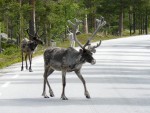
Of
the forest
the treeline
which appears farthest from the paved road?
the treeline

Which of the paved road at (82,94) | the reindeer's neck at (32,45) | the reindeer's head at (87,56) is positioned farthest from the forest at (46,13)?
the reindeer's head at (87,56)

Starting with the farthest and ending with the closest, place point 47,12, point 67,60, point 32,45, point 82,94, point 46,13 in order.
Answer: point 46,13
point 47,12
point 32,45
point 82,94
point 67,60

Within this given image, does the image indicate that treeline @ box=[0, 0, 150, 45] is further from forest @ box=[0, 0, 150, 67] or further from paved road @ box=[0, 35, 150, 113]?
paved road @ box=[0, 35, 150, 113]

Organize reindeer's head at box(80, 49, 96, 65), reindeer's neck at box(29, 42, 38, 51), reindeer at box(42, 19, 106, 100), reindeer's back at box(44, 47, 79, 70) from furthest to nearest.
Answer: reindeer's neck at box(29, 42, 38, 51) < reindeer's back at box(44, 47, 79, 70) < reindeer at box(42, 19, 106, 100) < reindeer's head at box(80, 49, 96, 65)

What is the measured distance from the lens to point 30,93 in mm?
16203

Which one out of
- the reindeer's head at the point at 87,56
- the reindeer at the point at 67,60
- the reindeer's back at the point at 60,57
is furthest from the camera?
the reindeer's back at the point at 60,57

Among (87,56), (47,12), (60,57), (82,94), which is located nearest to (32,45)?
(82,94)

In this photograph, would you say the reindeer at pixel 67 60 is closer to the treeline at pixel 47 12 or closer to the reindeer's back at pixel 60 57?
the reindeer's back at pixel 60 57

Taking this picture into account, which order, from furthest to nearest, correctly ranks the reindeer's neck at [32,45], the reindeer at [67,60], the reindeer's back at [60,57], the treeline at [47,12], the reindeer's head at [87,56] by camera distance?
the treeline at [47,12] < the reindeer's neck at [32,45] < the reindeer's back at [60,57] < the reindeer at [67,60] < the reindeer's head at [87,56]

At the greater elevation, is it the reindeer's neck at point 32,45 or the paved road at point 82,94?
the reindeer's neck at point 32,45

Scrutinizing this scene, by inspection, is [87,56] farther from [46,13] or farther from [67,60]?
[46,13]

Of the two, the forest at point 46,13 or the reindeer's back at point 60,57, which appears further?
the forest at point 46,13
